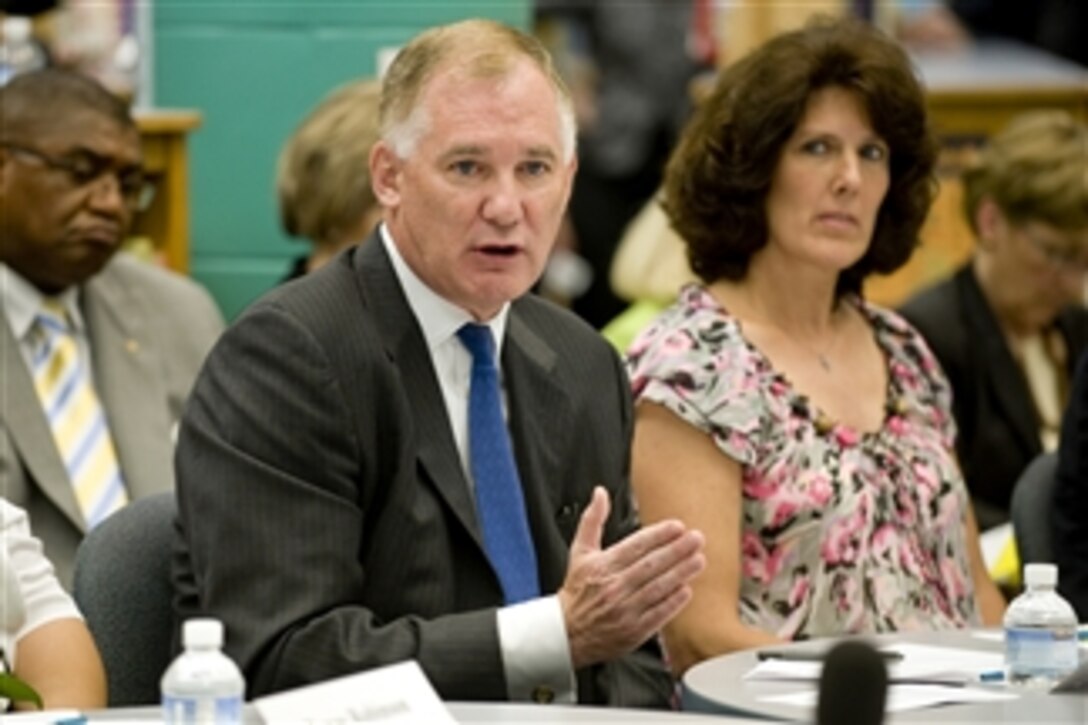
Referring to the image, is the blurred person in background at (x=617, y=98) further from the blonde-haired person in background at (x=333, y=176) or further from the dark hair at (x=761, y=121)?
the dark hair at (x=761, y=121)

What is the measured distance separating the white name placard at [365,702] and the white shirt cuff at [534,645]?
0.47m

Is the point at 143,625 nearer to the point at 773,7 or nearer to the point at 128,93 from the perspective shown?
the point at 128,93

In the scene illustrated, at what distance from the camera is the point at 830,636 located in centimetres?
437

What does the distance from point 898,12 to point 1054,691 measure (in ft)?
24.5

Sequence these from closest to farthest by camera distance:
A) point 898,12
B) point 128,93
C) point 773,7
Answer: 1. point 128,93
2. point 773,7
3. point 898,12

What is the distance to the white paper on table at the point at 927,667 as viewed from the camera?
3.45 m

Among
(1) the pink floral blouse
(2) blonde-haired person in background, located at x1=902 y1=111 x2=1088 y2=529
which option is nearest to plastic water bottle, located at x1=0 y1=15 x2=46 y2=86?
(2) blonde-haired person in background, located at x1=902 y1=111 x2=1088 y2=529

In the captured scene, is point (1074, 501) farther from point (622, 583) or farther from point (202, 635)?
point (202, 635)

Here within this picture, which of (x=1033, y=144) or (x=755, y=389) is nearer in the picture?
(x=755, y=389)

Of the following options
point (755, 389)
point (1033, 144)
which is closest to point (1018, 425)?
point (1033, 144)

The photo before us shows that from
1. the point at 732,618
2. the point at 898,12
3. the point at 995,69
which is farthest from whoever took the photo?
the point at 898,12

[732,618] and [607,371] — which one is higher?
[607,371]

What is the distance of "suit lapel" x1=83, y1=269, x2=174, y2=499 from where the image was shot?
536 cm

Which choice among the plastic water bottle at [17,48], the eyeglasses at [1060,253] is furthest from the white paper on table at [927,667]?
the plastic water bottle at [17,48]
